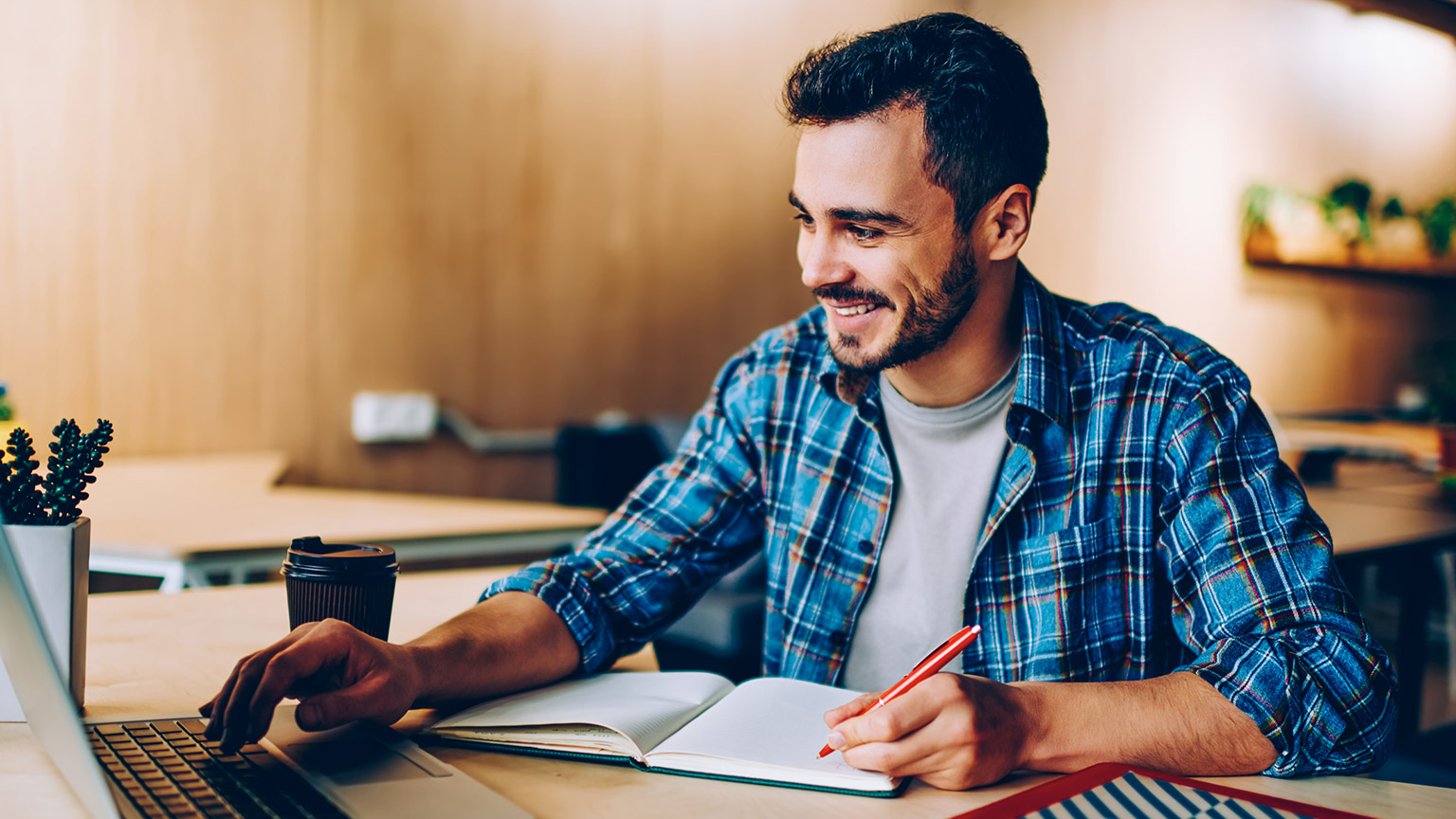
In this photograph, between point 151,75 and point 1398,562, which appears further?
point 151,75

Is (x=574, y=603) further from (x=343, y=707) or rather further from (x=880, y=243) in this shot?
(x=880, y=243)

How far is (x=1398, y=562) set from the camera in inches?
84.9

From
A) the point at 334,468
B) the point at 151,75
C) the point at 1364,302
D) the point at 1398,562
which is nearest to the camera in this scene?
the point at 1398,562

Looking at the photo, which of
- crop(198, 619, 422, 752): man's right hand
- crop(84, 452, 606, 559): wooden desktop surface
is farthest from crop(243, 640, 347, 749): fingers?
crop(84, 452, 606, 559): wooden desktop surface

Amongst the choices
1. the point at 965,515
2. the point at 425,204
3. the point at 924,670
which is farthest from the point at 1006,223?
the point at 425,204

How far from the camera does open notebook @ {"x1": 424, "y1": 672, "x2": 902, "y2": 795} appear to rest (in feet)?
2.54

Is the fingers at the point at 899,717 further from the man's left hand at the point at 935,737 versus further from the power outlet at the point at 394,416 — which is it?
the power outlet at the point at 394,416

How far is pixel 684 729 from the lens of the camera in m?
0.85

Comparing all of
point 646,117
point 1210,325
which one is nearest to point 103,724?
point 646,117

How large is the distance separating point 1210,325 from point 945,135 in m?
4.57

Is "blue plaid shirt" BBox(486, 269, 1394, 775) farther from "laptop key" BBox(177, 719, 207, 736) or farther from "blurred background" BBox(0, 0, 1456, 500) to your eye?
"blurred background" BBox(0, 0, 1456, 500)

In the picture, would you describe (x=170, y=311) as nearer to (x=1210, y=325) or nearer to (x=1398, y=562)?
(x=1398, y=562)

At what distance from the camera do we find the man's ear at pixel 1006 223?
1187 mm

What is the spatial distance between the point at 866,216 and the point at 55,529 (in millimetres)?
790
